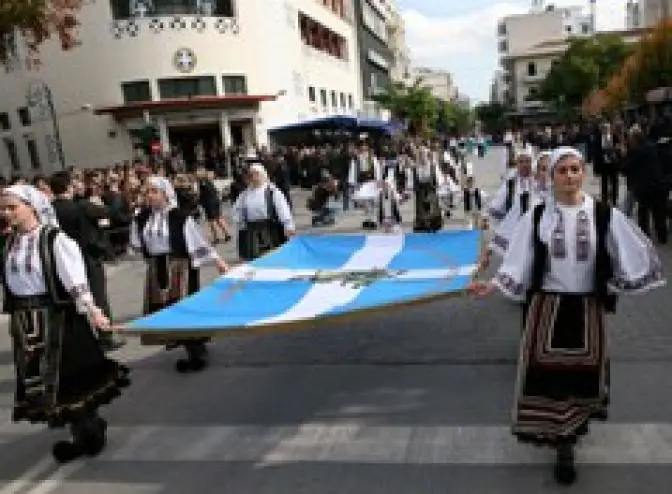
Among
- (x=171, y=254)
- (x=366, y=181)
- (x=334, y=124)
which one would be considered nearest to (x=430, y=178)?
(x=366, y=181)

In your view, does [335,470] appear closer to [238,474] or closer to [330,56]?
[238,474]

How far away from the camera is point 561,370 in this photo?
4.77 metres

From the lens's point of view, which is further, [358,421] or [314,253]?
[314,253]

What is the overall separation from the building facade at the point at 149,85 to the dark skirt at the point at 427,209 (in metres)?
21.4

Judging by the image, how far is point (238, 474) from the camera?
5.37 metres

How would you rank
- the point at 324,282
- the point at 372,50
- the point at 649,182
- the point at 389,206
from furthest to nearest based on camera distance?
the point at 372,50 < the point at 389,206 < the point at 649,182 < the point at 324,282

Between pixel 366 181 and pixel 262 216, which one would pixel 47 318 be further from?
pixel 366 181

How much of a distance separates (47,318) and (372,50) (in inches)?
2803

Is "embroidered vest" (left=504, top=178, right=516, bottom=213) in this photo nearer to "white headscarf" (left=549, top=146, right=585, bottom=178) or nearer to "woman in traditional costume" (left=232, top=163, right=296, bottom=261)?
"woman in traditional costume" (left=232, top=163, right=296, bottom=261)

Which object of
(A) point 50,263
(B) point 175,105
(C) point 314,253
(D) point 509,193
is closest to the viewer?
(A) point 50,263

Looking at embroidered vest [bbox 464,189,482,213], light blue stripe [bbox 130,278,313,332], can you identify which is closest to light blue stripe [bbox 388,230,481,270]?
light blue stripe [bbox 130,278,313,332]

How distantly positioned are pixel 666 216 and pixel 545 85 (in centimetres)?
8449

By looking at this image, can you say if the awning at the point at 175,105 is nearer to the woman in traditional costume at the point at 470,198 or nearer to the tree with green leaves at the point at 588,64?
the woman in traditional costume at the point at 470,198

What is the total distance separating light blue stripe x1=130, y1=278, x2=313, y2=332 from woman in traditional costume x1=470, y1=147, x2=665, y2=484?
6.97ft
